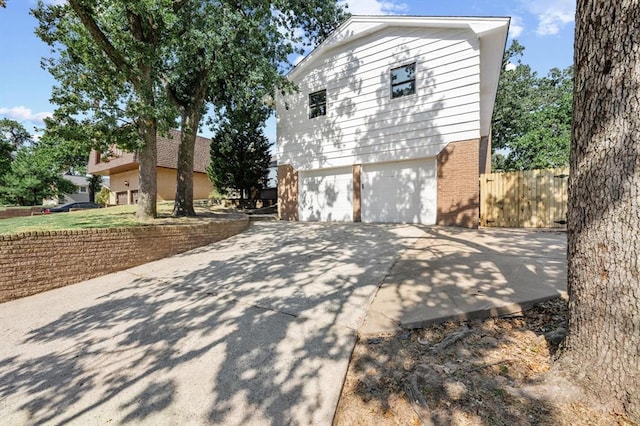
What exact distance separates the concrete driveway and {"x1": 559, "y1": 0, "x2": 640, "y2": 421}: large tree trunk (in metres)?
1.83

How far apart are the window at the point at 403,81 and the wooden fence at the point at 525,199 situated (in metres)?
3.73

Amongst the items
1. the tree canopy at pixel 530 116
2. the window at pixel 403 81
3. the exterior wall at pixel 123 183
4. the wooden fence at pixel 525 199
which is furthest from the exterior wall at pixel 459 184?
the exterior wall at pixel 123 183

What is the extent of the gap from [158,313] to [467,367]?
3827 millimetres

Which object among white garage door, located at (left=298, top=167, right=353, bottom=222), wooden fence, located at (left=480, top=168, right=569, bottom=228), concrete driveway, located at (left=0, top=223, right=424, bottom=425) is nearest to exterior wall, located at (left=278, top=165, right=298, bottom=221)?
white garage door, located at (left=298, top=167, right=353, bottom=222)

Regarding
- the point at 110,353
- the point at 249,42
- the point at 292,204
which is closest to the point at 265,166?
the point at 292,204

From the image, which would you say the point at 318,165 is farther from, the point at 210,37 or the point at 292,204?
the point at 210,37

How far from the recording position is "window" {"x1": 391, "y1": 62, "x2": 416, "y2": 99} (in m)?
9.44

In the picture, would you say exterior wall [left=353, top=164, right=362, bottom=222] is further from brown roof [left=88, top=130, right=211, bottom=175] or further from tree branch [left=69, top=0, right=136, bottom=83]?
brown roof [left=88, top=130, right=211, bottom=175]

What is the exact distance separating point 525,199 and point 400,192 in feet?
12.1

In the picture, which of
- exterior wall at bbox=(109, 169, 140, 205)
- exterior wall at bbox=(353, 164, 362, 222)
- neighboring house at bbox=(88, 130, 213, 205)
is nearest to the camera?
exterior wall at bbox=(353, 164, 362, 222)

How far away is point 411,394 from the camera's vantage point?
2.16 metres

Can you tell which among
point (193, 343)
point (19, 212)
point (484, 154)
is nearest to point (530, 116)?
point (484, 154)

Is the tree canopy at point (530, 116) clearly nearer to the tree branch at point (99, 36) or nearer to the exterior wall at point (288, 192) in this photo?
the exterior wall at point (288, 192)

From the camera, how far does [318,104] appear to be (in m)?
11.5
